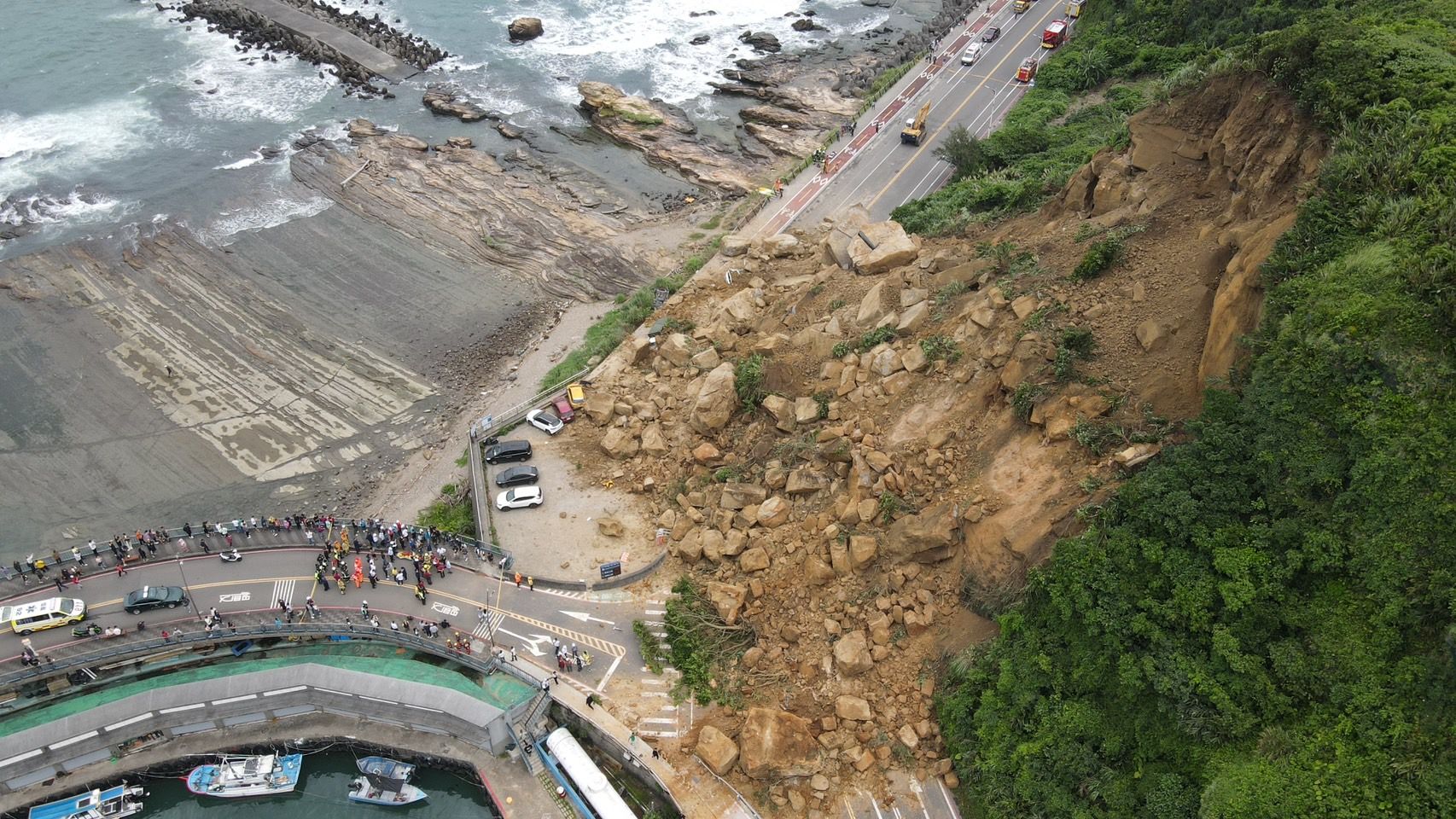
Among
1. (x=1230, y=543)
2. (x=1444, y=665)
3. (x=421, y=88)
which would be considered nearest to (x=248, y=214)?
(x=421, y=88)

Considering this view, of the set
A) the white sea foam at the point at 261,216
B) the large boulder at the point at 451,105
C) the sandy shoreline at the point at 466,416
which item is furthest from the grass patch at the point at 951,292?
the large boulder at the point at 451,105

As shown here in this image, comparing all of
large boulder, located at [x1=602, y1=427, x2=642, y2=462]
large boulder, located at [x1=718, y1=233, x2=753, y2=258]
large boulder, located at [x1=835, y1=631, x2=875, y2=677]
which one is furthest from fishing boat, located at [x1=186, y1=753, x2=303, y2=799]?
large boulder, located at [x1=718, y1=233, x2=753, y2=258]

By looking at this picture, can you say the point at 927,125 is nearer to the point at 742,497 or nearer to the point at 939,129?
the point at 939,129

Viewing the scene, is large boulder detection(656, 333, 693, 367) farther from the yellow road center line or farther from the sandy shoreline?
the yellow road center line

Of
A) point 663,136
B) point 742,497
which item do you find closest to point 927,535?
point 742,497

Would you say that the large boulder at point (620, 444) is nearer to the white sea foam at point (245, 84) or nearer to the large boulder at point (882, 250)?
the large boulder at point (882, 250)

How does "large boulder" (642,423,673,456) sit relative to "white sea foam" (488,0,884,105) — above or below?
below

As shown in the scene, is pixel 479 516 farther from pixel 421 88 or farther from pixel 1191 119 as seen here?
pixel 421 88
